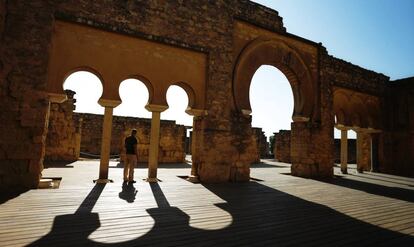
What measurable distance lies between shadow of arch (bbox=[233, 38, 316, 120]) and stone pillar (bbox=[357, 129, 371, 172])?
5315 millimetres

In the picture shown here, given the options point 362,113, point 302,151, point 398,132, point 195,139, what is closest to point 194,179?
point 195,139

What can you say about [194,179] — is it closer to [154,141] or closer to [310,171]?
[154,141]

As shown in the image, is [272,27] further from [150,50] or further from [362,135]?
[362,135]

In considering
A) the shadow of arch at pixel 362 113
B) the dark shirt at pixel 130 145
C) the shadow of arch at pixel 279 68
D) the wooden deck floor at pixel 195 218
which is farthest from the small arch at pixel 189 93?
the shadow of arch at pixel 362 113

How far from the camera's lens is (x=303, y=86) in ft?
36.1

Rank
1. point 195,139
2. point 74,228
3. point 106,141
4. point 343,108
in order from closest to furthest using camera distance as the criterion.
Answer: point 74,228, point 106,141, point 195,139, point 343,108

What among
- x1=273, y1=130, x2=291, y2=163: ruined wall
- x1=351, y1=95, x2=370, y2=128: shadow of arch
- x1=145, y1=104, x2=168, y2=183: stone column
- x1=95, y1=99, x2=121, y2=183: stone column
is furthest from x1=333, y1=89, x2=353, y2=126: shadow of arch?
x1=95, y1=99, x2=121, y2=183: stone column

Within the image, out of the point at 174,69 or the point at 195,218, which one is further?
the point at 174,69

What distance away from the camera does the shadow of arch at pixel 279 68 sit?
920 cm

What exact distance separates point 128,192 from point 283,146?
17054mm

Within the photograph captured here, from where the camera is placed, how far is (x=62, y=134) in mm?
12617

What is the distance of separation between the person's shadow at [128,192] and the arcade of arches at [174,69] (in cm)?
85

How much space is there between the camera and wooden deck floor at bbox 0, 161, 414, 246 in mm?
3158

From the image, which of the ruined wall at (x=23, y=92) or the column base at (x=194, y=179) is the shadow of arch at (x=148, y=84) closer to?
the ruined wall at (x=23, y=92)
